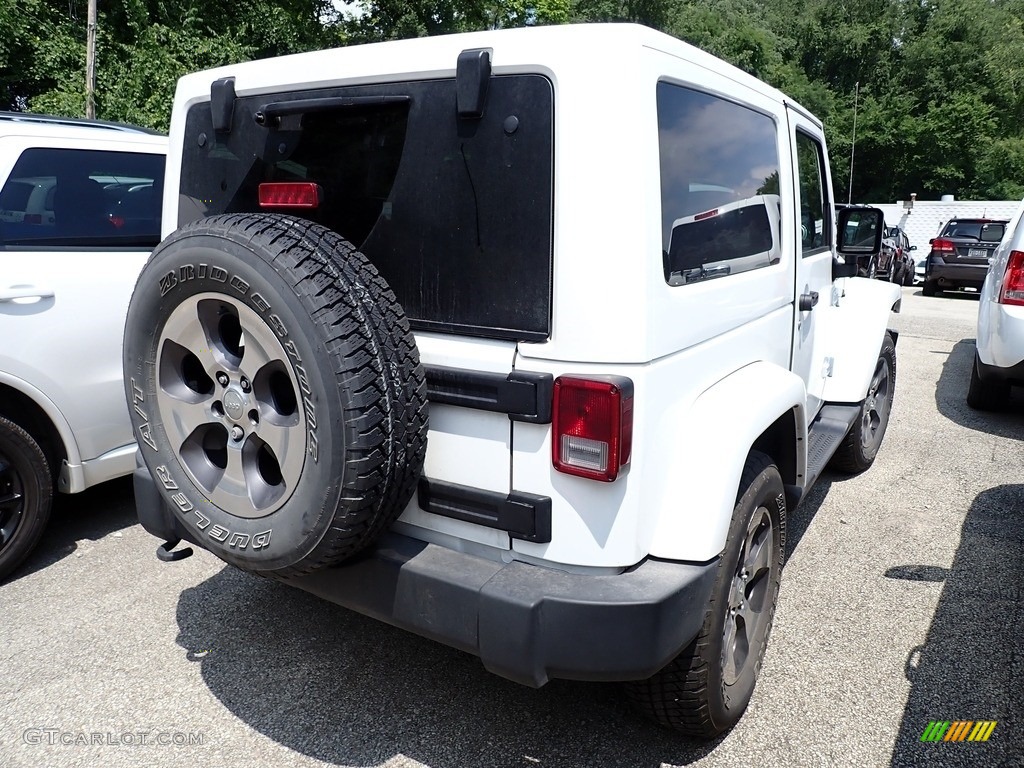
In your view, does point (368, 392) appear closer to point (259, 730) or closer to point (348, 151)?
point (348, 151)

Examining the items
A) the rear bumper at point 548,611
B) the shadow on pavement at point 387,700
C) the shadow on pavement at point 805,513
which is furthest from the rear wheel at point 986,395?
the rear bumper at point 548,611

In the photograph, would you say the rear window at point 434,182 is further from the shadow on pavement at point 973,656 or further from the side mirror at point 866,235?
the side mirror at point 866,235

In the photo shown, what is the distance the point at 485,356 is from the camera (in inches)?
81.0

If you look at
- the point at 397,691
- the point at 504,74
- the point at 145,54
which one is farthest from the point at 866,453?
the point at 145,54

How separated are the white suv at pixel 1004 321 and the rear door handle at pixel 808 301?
2.90 metres

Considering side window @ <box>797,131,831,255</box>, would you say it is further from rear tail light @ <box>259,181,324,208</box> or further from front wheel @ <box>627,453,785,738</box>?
rear tail light @ <box>259,181,324,208</box>

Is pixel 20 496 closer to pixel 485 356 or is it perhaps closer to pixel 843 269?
pixel 485 356

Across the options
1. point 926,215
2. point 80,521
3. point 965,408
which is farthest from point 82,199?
point 926,215

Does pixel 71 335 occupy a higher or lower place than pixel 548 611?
higher

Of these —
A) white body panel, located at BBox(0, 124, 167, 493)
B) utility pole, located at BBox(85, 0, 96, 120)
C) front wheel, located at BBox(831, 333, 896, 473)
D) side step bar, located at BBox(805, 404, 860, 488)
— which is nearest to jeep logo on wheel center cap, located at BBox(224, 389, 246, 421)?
white body panel, located at BBox(0, 124, 167, 493)

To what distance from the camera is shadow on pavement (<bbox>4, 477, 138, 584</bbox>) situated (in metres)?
3.69

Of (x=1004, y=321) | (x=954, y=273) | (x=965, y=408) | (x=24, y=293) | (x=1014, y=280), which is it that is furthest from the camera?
(x=954, y=273)

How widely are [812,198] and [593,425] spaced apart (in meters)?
2.47

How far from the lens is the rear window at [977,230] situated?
48.8 feet
